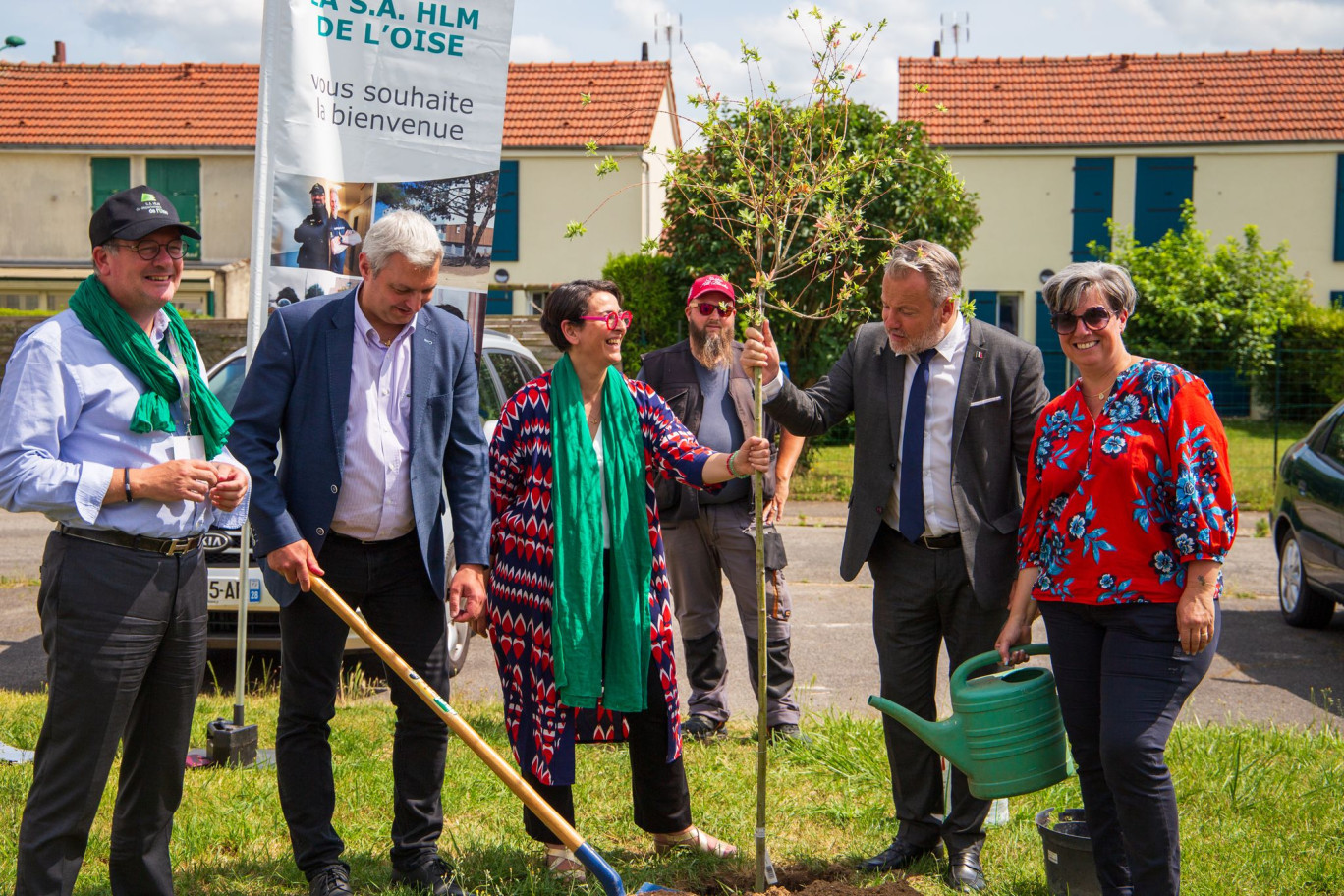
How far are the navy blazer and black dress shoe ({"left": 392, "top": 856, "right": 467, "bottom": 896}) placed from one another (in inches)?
35.7

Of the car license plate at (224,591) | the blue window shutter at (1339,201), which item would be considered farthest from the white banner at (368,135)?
the blue window shutter at (1339,201)

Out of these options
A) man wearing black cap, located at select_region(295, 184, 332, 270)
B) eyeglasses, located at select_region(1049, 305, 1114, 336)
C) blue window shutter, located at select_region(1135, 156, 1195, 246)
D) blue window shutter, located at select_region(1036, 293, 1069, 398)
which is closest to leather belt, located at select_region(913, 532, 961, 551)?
eyeglasses, located at select_region(1049, 305, 1114, 336)

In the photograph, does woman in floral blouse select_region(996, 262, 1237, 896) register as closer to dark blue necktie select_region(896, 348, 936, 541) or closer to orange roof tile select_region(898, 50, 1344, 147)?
dark blue necktie select_region(896, 348, 936, 541)

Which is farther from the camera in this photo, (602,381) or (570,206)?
(570,206)

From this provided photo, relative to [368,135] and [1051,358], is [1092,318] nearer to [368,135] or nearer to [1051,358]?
[368,135]

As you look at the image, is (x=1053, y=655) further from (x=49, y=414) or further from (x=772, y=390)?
(x=49, y=414)

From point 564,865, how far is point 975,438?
2.01 meters

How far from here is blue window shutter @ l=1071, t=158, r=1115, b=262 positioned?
23.2 meters

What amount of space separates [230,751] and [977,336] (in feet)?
11.5

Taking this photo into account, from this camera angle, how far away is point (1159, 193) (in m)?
23.3

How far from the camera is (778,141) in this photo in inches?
152

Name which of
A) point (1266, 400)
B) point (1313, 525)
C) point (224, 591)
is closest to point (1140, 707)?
point (224, 591)

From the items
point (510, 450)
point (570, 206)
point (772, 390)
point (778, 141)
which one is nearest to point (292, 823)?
point (510, 450)

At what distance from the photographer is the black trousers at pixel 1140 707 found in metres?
3.28
